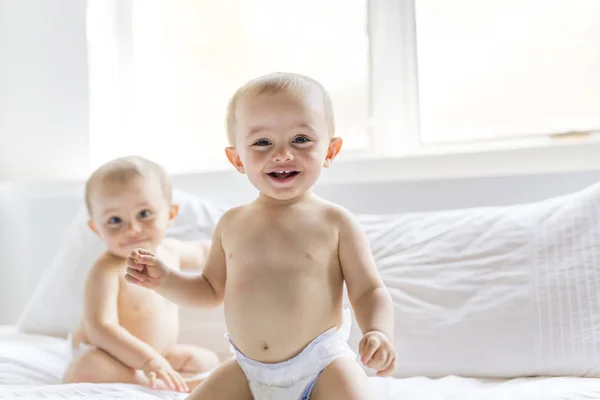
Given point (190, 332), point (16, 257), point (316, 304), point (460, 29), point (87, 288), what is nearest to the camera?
point (316, 304)

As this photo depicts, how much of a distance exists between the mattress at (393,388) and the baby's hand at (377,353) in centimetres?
18

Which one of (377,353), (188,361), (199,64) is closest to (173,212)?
(188,361)

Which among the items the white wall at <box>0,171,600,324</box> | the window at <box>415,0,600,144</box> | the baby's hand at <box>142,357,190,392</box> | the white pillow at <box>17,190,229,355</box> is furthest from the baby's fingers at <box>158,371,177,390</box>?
the window at <box>415,0,600,144</box>

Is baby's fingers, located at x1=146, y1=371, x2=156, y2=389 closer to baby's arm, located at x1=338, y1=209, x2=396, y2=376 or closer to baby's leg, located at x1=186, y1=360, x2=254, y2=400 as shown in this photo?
baby's leg, located at x1=186, y1=360, x2=254, y2=400

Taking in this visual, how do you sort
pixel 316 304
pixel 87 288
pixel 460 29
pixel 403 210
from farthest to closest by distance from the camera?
pixel 460 29 → pixel 403 210 → pixel 87 288 → pixel 316 304

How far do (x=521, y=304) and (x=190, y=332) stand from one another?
71cm

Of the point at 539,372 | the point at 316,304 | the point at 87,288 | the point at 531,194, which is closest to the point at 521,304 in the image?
the point at 539,372

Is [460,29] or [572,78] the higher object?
[460,29]

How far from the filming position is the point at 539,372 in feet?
4.24

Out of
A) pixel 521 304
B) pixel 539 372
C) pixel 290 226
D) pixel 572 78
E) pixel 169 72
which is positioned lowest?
pixel 539 372

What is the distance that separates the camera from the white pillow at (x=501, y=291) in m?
1.29

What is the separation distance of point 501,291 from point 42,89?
163 cm

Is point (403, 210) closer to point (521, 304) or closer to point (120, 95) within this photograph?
point (521, 304)

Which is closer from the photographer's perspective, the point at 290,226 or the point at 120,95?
the point at 290,226
